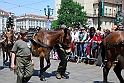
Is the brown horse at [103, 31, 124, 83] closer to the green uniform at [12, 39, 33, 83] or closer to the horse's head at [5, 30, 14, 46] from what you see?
the green uniform at [12, 39, 33, 83]

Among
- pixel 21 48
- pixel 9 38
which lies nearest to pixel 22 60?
pixel 21 48

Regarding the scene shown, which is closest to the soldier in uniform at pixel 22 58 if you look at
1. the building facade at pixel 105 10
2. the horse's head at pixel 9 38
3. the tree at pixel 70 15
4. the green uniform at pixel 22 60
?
the green uniform at pixel 22 60

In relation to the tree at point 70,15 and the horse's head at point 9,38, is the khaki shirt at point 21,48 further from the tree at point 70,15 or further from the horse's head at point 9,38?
the tree at point 70,15

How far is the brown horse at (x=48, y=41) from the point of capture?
25.6 feet

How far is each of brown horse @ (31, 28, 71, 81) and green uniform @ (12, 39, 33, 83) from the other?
2.12 meters

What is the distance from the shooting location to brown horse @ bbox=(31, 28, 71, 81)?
25.6 feet

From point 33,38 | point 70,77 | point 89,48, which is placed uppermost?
point 33,38

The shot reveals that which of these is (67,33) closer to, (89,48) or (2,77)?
(2,77)

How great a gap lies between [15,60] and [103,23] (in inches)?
2918

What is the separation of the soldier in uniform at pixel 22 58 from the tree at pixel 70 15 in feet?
178

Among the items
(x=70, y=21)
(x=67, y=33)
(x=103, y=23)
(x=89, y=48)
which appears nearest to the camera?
(x=67, y=33)

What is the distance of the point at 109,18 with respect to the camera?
8019 cm

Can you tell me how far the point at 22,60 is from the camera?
19.0 feet

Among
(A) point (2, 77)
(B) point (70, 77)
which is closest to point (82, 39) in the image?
(B) point (70, 77)
